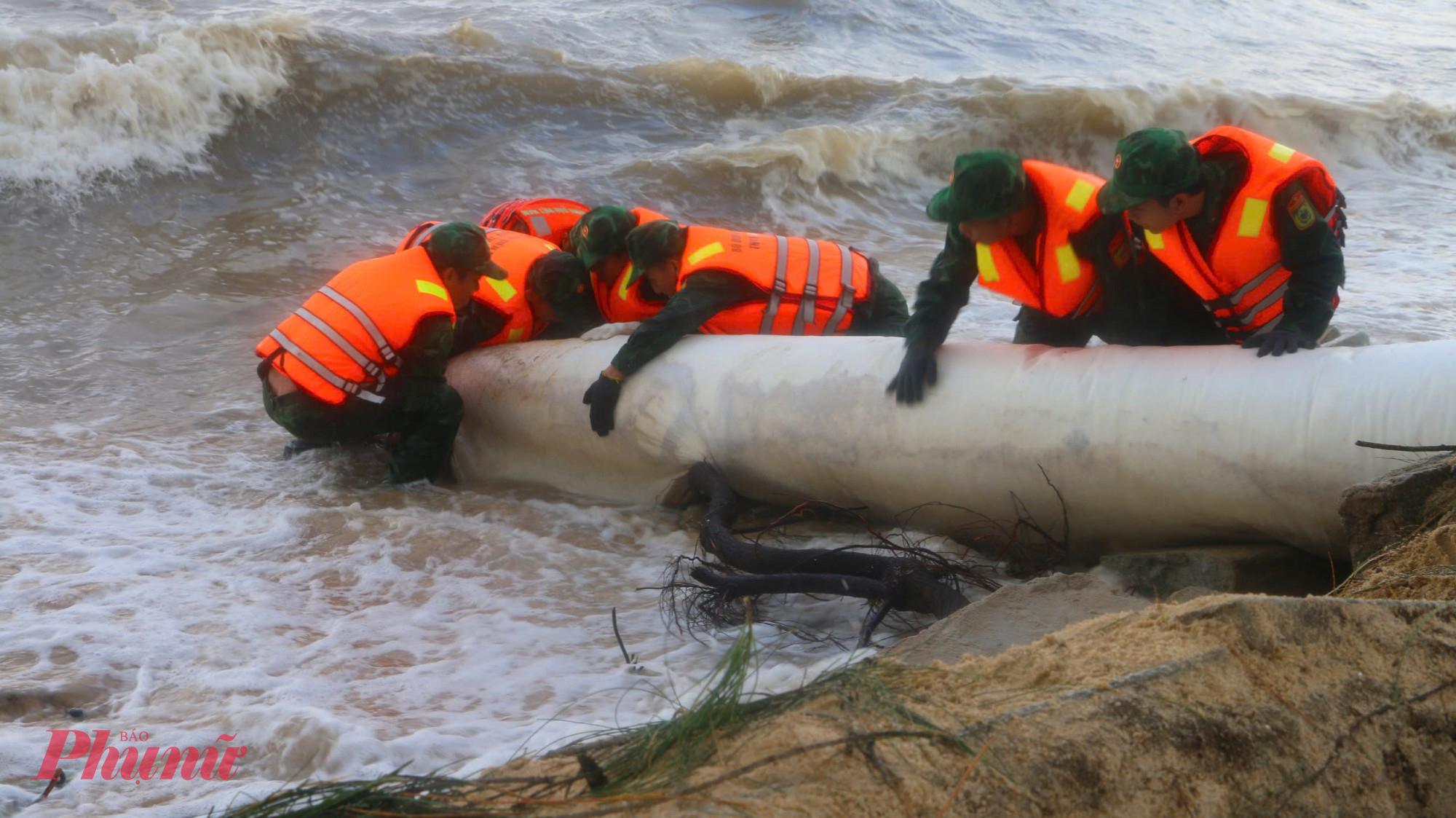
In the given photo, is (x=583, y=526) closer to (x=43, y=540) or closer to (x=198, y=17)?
(x=43, y=540)

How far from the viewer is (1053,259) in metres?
3.74

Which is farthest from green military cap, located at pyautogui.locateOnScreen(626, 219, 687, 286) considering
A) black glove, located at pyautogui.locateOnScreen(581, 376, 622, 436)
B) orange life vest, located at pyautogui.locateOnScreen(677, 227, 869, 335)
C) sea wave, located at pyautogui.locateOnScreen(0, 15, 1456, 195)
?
sea wave, located at pyautogui.locateOnScreen(0, 15, 1456, 195)

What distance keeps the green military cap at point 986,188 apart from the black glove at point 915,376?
1.48 ft

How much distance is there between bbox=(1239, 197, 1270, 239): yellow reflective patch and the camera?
339 cm

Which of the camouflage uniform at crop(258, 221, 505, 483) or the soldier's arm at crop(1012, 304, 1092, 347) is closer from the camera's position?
the soldier's arm at crop(1012, 304, 1092, 347)

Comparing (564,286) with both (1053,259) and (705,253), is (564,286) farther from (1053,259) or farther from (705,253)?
(1053,259)

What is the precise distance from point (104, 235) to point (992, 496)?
685 cm

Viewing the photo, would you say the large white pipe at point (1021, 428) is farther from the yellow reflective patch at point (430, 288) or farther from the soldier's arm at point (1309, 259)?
the yellow reflective patch at point (430, 288)

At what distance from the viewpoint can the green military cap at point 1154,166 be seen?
10.8 ft

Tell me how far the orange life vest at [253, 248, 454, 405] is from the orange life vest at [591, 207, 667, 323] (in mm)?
756

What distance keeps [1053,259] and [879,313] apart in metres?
1.41

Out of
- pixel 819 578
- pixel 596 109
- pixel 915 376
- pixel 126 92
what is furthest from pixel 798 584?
pixel 596 109

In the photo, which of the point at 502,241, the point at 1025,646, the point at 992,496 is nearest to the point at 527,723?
the point at 1025,646

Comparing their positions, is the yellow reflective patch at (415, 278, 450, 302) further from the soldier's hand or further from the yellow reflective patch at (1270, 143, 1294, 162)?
the yellow reflective patch at (1270, 143, 1294, 162)
